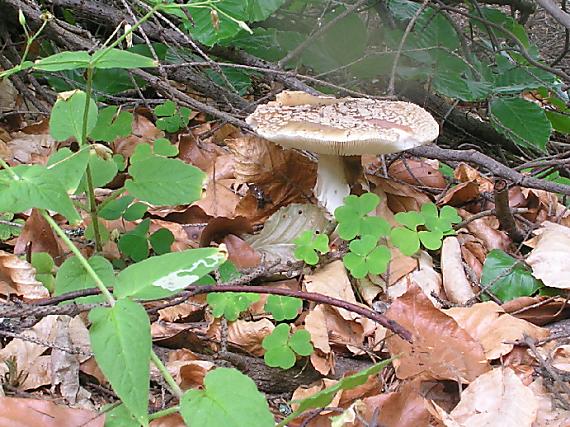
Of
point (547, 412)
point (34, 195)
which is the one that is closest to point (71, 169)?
point (34, 195)

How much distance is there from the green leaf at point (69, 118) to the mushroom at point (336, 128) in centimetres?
54

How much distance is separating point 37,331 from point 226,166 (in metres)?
0.98

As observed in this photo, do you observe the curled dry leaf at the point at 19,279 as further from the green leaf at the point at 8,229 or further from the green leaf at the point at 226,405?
the green leaf at the point at 226,405

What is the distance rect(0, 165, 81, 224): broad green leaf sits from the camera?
0.92 metres

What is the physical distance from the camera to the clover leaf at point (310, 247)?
5.27 ft

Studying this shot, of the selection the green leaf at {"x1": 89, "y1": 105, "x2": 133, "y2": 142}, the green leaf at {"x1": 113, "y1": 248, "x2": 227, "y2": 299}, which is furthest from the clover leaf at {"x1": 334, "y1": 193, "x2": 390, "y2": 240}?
the green leaf at {"x1": 113, "y1": 248, "x2": 227, "y2": 299}

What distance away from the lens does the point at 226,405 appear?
788 millimetres

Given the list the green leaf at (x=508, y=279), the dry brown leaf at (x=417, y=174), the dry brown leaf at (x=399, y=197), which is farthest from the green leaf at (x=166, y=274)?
the dry brown leaf at (x=417, y=174)

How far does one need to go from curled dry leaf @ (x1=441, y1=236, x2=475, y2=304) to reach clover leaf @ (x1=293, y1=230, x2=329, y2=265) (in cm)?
34

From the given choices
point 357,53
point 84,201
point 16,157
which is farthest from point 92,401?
point 357,53

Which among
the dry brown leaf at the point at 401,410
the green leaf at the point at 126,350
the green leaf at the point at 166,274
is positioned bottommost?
the dry brown leaf at the point at 401,410

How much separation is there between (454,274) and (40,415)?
108 centimetres

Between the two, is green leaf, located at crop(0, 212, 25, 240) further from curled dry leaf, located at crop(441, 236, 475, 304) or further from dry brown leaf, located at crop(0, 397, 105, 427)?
curled dry leaf, located at crop(441, 236, 475, 304)

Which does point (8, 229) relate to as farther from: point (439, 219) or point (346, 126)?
point (439, 219)
